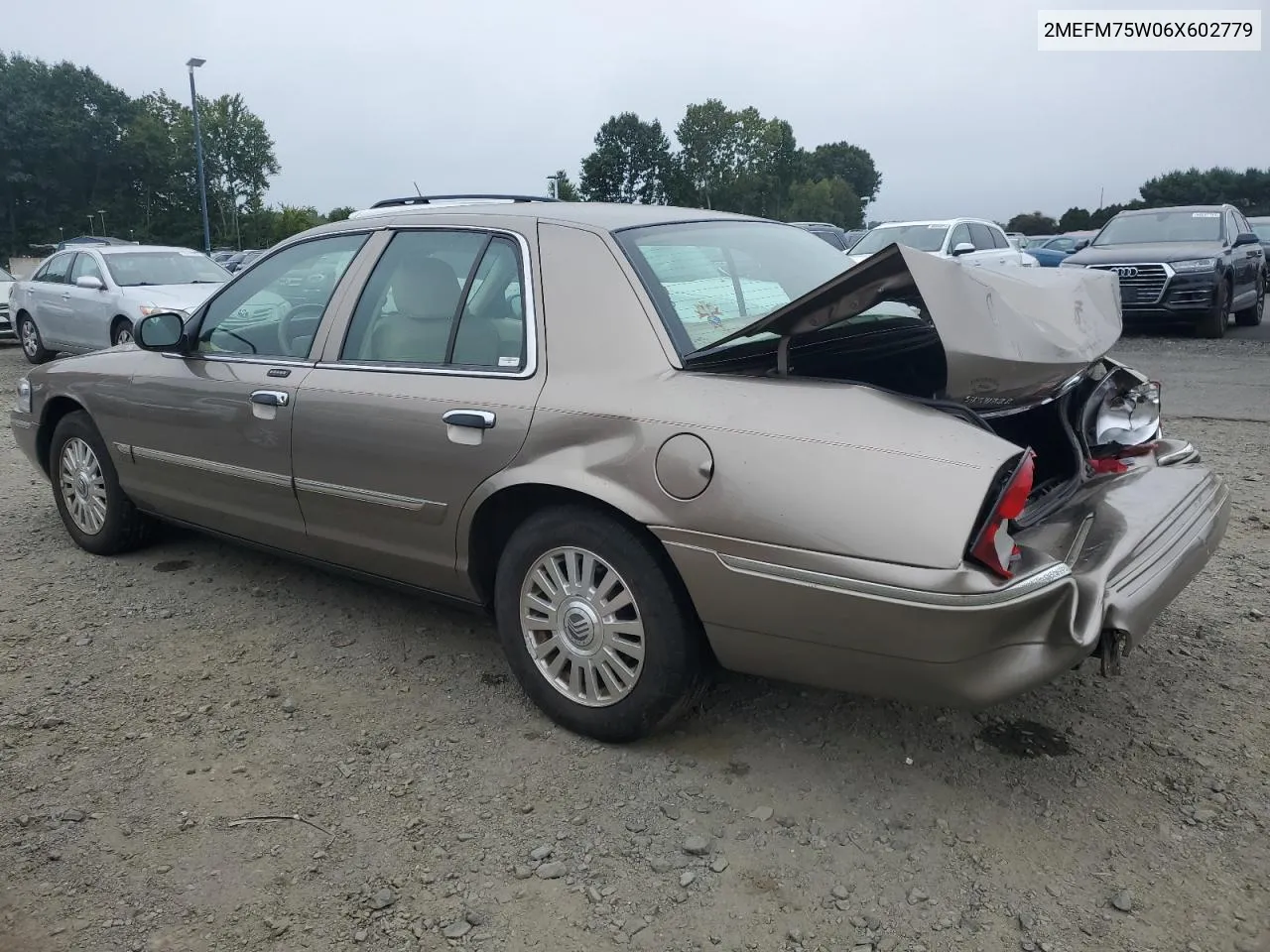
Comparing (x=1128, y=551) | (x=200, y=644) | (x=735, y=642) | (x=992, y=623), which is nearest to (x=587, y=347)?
(x=735, y=642)

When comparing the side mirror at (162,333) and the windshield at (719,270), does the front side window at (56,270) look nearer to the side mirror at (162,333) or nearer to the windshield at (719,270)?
the side mirror at (162,333)

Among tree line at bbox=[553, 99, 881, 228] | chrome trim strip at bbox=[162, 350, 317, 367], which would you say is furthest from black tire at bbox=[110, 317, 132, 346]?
tree line at bbox=[553, 99, 881, 228]

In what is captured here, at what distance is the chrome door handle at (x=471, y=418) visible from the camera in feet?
10.2

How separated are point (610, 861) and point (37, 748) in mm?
1849

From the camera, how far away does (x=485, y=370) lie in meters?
3.21

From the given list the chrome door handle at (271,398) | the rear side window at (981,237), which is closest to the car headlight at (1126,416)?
the chrome door handle at (271,398)

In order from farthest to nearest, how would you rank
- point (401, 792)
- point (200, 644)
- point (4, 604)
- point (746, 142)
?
point (746, 142), point (4, 604), point (200, 644), point (401, 792)

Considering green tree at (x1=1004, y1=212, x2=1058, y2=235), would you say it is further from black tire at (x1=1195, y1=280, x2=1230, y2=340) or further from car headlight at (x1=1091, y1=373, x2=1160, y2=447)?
car headlight at (x1=1091, y1=373, x2=1160, y2=447)

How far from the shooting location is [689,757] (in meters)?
3.02

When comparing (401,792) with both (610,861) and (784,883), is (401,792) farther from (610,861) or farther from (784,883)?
(784,883)

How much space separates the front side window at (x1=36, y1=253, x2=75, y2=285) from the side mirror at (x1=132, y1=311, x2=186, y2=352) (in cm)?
1000

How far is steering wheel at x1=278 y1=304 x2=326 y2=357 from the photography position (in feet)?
12.4

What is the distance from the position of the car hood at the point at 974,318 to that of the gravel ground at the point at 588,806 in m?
0.89

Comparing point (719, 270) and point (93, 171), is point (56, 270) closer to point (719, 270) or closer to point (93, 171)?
point (719, 270)
